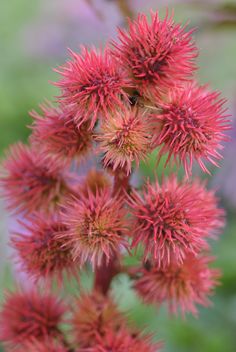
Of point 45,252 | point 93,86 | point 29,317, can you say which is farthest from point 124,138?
point 29,317

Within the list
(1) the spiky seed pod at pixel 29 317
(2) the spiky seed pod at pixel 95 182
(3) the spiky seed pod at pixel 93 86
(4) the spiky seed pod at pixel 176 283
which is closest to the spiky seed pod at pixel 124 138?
(3) the spiky seed pod at pixel 93 86

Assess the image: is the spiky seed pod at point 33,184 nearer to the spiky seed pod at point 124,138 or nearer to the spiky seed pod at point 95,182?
the spiky seed pod at point 95,182

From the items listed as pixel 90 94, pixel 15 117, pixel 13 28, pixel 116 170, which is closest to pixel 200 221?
pixel 116 170

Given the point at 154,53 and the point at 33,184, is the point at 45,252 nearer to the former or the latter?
the point at 33,184

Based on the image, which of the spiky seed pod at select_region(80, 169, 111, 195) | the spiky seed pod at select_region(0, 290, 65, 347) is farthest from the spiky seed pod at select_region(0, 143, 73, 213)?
the spiky seed pod at select_region(0, 290, 65, 347)

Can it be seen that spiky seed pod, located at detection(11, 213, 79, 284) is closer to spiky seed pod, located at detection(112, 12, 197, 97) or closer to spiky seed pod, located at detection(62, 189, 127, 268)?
spiky seed pod, located at detection(62, 189, 127, 268)
